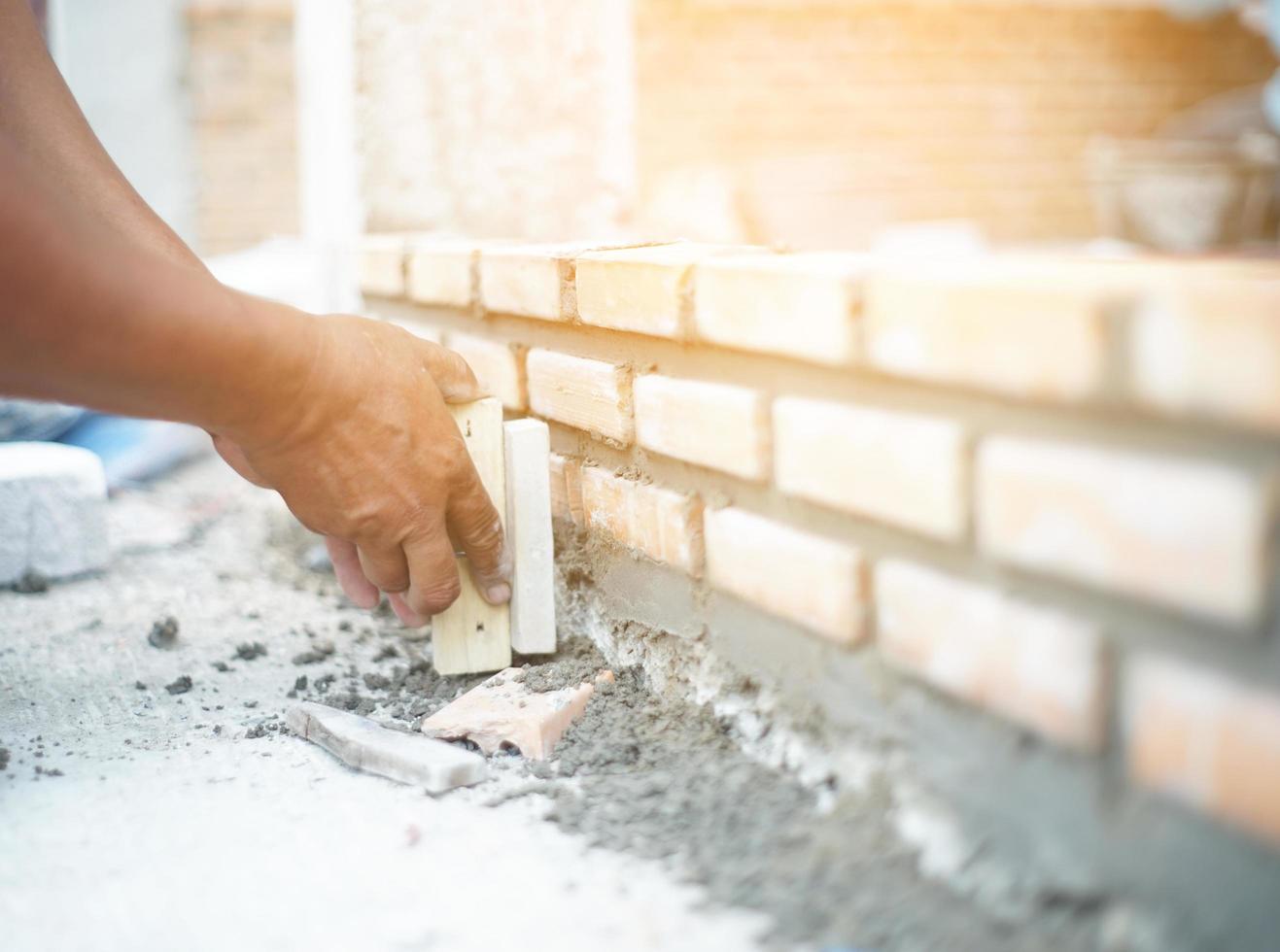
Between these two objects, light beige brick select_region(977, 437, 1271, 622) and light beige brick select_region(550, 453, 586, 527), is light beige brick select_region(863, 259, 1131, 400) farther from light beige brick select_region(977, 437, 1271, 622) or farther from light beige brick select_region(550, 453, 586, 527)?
light beige brick select_region(550, 453, 586, 527)

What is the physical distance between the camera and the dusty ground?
59.4 inches

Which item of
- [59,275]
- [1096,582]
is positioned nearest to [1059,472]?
[1096,582]

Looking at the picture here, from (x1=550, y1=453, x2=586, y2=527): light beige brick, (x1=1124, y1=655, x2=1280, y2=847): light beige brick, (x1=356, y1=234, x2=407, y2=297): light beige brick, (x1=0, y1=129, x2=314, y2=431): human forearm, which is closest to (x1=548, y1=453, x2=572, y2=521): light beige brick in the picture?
(x1=550, y1=453, x2=586, y2=527): light beige brick

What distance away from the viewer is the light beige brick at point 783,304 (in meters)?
1.60

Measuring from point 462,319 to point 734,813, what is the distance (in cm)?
141

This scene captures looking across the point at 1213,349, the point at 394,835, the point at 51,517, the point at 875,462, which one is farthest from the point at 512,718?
the point at 51,517

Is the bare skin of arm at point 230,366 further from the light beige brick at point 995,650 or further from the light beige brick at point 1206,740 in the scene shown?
the light beige brick at point 1206,740

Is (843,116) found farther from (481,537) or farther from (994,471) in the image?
(994,471)

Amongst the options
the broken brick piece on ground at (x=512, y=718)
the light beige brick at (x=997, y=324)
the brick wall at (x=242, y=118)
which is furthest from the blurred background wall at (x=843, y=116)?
the light beige brick at (x=997, y=324)

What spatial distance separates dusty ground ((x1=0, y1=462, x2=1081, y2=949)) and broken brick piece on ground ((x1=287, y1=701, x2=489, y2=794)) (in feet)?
0.09

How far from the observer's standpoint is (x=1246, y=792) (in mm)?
1188

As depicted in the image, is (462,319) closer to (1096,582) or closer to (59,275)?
(59,275)

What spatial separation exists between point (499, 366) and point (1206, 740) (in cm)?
169

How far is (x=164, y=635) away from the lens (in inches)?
106
